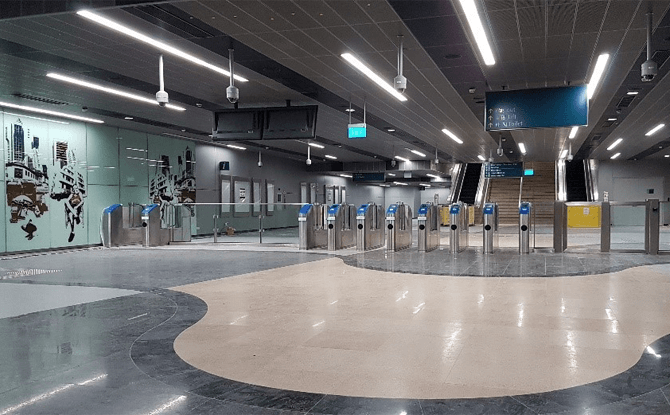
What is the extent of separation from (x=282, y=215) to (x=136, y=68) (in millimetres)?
14900

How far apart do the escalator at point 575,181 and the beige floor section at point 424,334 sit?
20916mm

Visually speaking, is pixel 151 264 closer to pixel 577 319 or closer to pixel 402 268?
pixel 402 268

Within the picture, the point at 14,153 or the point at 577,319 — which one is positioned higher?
the point at 14,153

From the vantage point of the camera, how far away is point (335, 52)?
8.23m

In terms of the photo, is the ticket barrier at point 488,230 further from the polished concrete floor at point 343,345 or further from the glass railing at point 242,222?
the glass railing at point 242,222

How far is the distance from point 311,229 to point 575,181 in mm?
18969

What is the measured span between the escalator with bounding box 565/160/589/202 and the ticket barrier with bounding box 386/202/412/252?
16049 millimetres

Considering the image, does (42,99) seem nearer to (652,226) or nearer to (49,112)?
(49,112)

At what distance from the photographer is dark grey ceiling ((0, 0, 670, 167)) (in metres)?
6.36

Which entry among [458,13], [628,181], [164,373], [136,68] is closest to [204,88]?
[136,68]

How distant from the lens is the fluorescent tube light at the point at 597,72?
8491mm

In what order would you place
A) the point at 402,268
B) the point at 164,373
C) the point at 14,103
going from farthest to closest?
1. the point at 14,103
2. the point at 402,268
3. the point at 164,373

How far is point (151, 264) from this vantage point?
32.1ft

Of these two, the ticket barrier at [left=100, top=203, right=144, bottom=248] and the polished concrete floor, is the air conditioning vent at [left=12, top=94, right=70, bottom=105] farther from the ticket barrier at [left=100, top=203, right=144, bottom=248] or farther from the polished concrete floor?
the polished concrete floor
